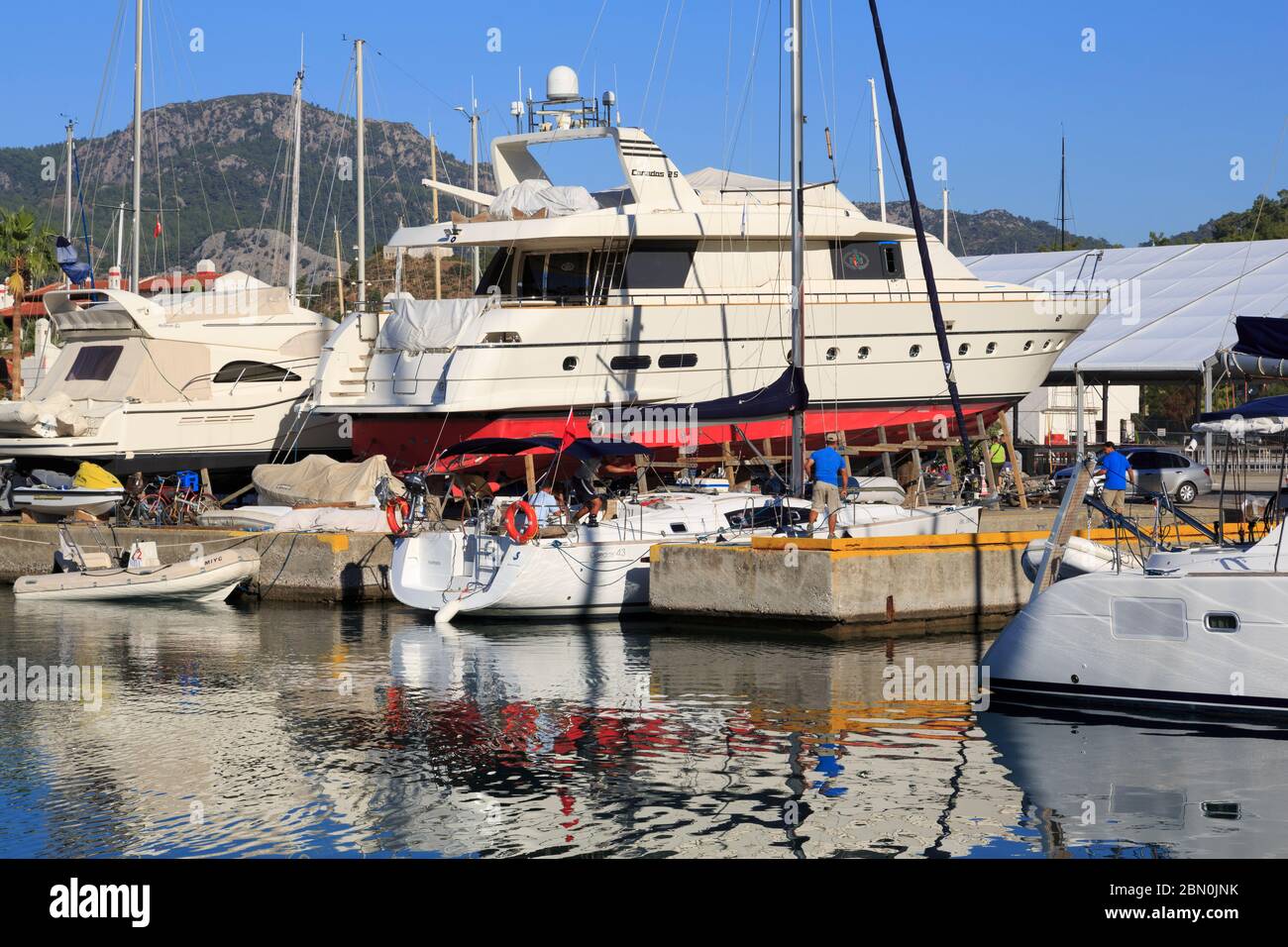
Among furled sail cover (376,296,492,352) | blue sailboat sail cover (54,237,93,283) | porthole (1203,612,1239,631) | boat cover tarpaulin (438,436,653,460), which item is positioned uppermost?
blue sailboat sail cover (54,237,93,283)

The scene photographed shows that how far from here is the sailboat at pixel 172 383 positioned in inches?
1234

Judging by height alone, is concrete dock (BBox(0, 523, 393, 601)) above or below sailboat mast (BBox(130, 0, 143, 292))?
below

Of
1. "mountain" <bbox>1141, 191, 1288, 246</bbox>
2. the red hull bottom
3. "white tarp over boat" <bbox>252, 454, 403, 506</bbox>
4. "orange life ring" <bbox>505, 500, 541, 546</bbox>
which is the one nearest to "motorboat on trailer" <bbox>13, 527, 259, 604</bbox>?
"white tarp over boat" <bbox>252, 454, 403, 506</bbox>

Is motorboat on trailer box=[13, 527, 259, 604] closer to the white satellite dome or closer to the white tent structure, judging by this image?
the white satellite dome

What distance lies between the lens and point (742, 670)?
17.4 m

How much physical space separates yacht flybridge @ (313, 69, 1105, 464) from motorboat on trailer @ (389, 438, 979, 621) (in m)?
7.65

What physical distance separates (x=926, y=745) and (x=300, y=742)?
5701 millimetres

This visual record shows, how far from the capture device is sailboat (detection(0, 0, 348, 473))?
31.3 metres

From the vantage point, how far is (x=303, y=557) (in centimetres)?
2464

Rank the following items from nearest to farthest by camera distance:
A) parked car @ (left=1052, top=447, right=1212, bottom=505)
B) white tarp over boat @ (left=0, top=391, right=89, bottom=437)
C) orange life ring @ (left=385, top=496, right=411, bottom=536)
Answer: orange life ring @ (left=385, top=496, right=411, bottom=536) → parked car @ (left=1052, top=447, right=1212, bottom=505) → white tarp over boat @ (left=0, top=391, right=89, bottom=437)

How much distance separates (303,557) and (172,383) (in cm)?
1116

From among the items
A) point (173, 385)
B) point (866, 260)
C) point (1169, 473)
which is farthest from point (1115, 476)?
point (173, 385)
